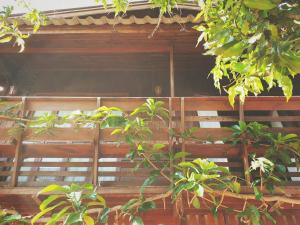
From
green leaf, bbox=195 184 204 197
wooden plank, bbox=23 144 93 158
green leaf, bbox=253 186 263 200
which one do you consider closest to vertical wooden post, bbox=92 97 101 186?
wooden plank, bbox=23 144 93 158

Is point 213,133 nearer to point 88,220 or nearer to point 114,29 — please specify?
point 88,220

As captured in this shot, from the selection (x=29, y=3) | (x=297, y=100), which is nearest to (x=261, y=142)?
(x=297, y=100)

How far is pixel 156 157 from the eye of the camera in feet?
12.1

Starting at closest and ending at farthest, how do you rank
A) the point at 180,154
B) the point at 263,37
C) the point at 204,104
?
1. the point at 263,37
2. the point at 180,154
3. the point at 204,104

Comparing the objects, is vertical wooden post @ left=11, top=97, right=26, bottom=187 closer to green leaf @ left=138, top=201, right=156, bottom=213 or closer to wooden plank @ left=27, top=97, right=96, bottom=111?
wooden plank @ left=27, top=97, right=96, bottom=111

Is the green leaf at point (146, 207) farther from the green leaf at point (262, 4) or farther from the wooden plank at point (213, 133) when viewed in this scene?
the green leaf at point (262, 4)

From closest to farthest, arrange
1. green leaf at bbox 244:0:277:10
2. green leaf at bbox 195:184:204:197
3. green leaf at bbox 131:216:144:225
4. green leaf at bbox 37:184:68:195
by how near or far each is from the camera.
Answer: green leaf at bbox 244:0:277:10 → green leaf at bbox 195:184:204:197 → green leaf at bbox 37:184:68:195 → green leaf at bbox 131:216:144:225

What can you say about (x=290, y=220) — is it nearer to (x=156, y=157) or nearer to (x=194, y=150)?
(x=194, y=150)

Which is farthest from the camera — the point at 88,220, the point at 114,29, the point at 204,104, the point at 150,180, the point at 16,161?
the point at 114,29

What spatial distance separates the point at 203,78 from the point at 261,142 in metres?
2.81

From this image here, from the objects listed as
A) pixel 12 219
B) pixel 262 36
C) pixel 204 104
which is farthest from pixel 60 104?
pixel 262 36

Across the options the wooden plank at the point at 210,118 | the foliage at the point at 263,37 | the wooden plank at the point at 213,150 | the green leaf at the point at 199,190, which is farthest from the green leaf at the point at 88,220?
the foliage at the point at 263,37

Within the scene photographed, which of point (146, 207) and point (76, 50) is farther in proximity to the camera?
point (76, 50)

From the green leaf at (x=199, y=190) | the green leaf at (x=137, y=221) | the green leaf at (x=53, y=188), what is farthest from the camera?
the green leaf at (x=137, y=221)
